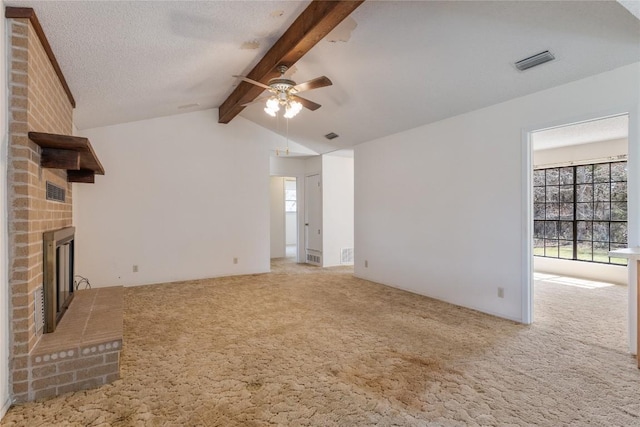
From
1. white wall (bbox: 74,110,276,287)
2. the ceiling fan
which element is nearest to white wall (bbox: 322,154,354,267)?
white wall (bbox: 74,110,276,287)

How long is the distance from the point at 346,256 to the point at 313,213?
3.99ft

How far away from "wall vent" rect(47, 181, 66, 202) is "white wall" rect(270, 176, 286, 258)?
558cm

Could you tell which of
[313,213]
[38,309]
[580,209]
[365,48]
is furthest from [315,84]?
[580,209]

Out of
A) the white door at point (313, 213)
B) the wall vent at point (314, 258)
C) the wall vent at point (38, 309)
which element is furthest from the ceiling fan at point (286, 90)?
the wall vent at point (314, 258)

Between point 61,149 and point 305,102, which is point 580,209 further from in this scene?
point 61,149

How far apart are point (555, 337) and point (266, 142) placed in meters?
5.42

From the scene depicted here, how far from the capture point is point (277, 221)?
873cm

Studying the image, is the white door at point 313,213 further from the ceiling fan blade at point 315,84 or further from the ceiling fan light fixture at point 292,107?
the ceiling fan blade at point 315,84

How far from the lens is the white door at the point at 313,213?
24.0ft

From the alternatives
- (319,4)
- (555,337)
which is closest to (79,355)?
(319,4)

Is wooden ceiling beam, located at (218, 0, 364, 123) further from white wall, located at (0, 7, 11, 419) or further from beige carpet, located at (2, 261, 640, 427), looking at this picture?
beige carpet, located at (2, 261, 640, 427)

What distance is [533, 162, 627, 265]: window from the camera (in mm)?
5938

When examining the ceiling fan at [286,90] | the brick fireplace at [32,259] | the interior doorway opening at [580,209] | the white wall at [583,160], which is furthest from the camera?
the white wall at [583,160]

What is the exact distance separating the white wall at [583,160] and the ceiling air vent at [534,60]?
4138 mm
